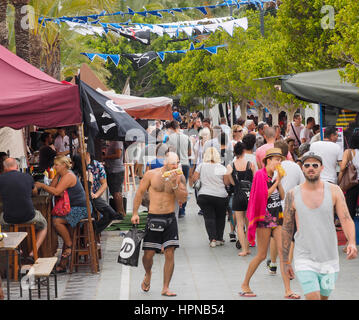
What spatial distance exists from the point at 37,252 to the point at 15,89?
2.43 metres

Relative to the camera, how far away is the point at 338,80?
44.2ft

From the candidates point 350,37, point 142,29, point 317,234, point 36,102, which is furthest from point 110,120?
point 142,29

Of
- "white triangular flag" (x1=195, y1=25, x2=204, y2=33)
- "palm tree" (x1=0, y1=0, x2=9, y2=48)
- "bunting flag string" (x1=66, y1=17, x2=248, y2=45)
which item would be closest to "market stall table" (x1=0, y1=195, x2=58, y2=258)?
"palm tree" (x1=0, y1=0, x2=9, y2=48)

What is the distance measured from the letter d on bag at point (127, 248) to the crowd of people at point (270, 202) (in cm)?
19

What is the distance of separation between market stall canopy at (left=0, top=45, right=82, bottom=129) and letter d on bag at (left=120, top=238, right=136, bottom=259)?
69.8 inches

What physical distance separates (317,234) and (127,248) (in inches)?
129

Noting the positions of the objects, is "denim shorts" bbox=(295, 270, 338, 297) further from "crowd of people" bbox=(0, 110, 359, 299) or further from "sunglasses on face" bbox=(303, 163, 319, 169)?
"sunglasses on face" bbox=(303, 163, 319, 169)

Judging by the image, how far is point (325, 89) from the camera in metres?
12.9

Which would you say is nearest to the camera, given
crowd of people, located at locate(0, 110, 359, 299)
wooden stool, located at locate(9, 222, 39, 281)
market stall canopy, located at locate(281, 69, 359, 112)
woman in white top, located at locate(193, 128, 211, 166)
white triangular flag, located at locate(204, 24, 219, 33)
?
crowd of people, located at locate(0, 110, 359, 299)

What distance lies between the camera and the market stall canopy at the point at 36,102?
956 centimetres

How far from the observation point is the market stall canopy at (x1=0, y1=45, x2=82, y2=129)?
9562mm

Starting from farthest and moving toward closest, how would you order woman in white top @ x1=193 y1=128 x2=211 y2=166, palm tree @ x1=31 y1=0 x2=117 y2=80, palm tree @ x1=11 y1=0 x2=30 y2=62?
1. palm tree @ x1=31 y1=0 x2=117 y2=80
2. palm tree @ x1=11 y1=0 x2=30 y2=62
3. woman in white top @ x1=193 y1=128 x2=211 y2=166
